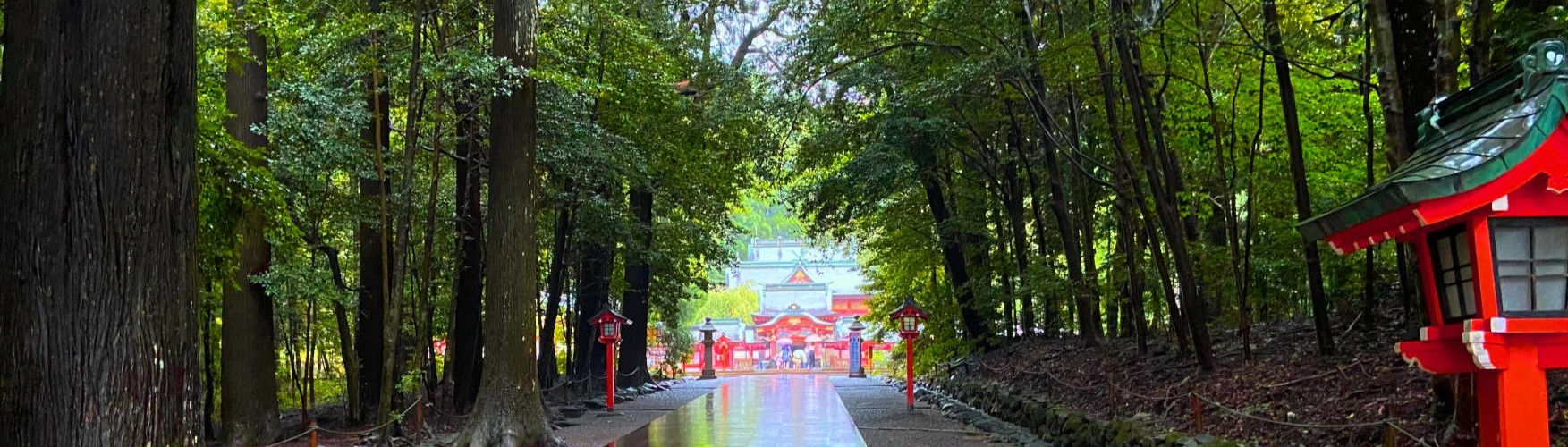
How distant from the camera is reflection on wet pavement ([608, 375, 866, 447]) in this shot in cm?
1258

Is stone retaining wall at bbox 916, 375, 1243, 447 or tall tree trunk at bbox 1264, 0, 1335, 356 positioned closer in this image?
stone retaining wall at bbox 916, 375, 1243, 447

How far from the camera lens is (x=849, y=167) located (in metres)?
17.8

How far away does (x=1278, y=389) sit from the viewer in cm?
865

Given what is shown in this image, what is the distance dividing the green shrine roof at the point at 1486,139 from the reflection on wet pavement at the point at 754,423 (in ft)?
27.6

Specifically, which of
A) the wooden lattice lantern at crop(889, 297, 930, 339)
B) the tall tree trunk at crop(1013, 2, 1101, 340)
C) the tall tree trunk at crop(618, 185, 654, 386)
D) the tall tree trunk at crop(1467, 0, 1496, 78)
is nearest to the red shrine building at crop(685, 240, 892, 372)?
the tall tree trunk at crop(618, 185, 654, 386)

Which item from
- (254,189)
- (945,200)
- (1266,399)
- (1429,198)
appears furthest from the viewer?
(945,200)

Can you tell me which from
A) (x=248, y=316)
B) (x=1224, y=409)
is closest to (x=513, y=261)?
(x=248, y=316)

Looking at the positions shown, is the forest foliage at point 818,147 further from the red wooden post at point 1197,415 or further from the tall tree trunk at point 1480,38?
the red wooden post at point 1197,415

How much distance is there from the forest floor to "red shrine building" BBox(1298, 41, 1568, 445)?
57.7 inches

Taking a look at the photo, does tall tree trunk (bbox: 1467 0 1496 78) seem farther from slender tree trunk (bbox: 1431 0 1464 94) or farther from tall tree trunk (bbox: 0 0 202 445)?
tall tree trunk (bbox: 0 0 202 445)

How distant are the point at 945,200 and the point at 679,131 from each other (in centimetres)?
676

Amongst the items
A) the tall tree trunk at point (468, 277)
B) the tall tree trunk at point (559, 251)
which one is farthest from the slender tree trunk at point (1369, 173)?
the tall tree trunk at point (559, 251)

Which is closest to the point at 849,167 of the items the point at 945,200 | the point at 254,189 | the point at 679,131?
the point at 679,131

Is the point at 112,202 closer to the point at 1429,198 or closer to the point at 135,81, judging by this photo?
the point at 135,81
